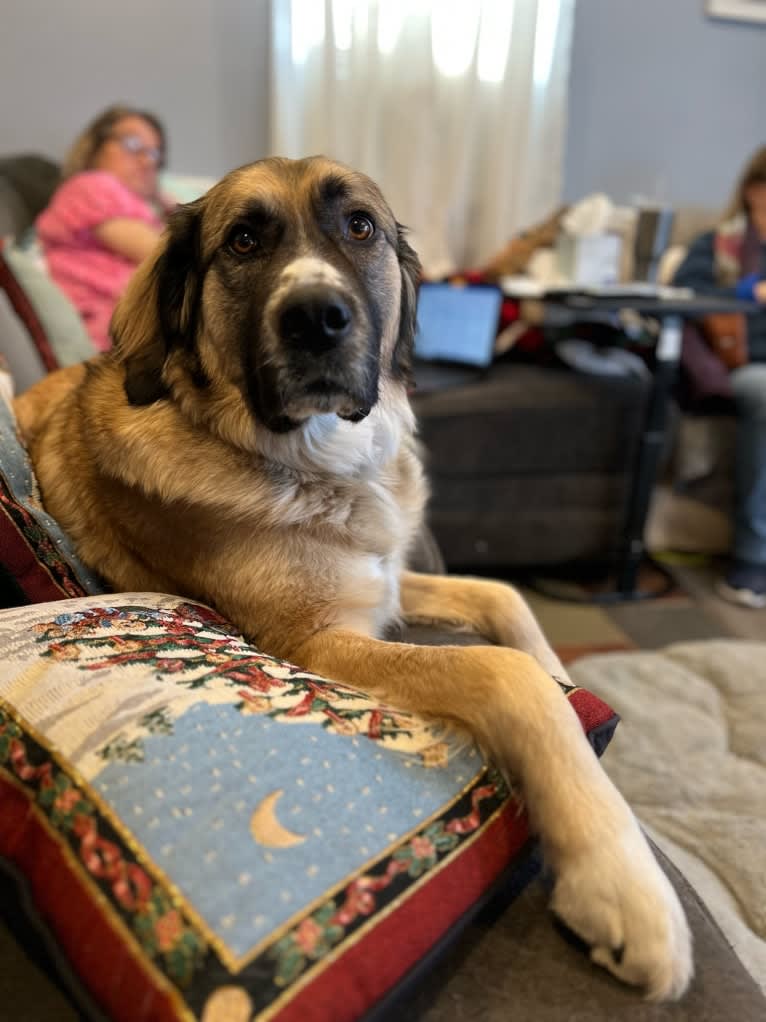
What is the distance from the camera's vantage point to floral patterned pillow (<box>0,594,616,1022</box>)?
1.76 ft

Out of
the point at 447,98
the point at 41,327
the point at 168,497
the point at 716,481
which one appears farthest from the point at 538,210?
the point at 168,497

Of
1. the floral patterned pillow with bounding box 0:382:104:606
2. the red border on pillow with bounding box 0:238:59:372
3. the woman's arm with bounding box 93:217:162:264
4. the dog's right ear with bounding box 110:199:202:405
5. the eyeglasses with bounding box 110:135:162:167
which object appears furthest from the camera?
the eyeglasses with bounding box 110:135:162:167

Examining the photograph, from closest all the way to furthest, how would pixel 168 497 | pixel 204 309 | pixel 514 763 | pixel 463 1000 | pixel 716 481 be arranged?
pixel 463 1000, pixel 514 763, pixel 168 497, pixel 204 309, pixel 716 481

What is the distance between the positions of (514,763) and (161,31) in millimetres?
4198

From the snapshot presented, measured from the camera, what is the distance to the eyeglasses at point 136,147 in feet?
10.1

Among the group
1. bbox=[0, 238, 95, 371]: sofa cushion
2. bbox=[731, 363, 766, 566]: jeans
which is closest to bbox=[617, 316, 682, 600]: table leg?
bbox=[731, 363, 766, 566]: jeans

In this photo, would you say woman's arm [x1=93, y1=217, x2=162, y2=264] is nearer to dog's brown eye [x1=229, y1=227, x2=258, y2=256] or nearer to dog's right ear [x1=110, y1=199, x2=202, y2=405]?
dog's right ear [x1=110, y1=199, x2=202, y2=405]

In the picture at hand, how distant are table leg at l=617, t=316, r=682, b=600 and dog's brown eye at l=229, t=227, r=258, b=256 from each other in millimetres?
1990

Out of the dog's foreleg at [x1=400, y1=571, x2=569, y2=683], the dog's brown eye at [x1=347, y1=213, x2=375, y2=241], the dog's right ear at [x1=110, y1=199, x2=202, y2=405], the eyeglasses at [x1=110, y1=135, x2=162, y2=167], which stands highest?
the eyeglasses at [x1=110, y1=135, x2=162, y2=167]

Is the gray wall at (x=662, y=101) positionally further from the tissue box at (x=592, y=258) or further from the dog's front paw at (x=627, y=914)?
the dog's front paw at (x=627, y=914)

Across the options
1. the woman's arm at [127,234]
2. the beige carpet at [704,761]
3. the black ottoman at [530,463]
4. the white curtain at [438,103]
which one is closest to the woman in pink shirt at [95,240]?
the woman's arm at [127,234]

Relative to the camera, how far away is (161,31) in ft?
12.0

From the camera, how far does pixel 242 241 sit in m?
1.23

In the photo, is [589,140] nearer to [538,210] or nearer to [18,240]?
[538,210]
